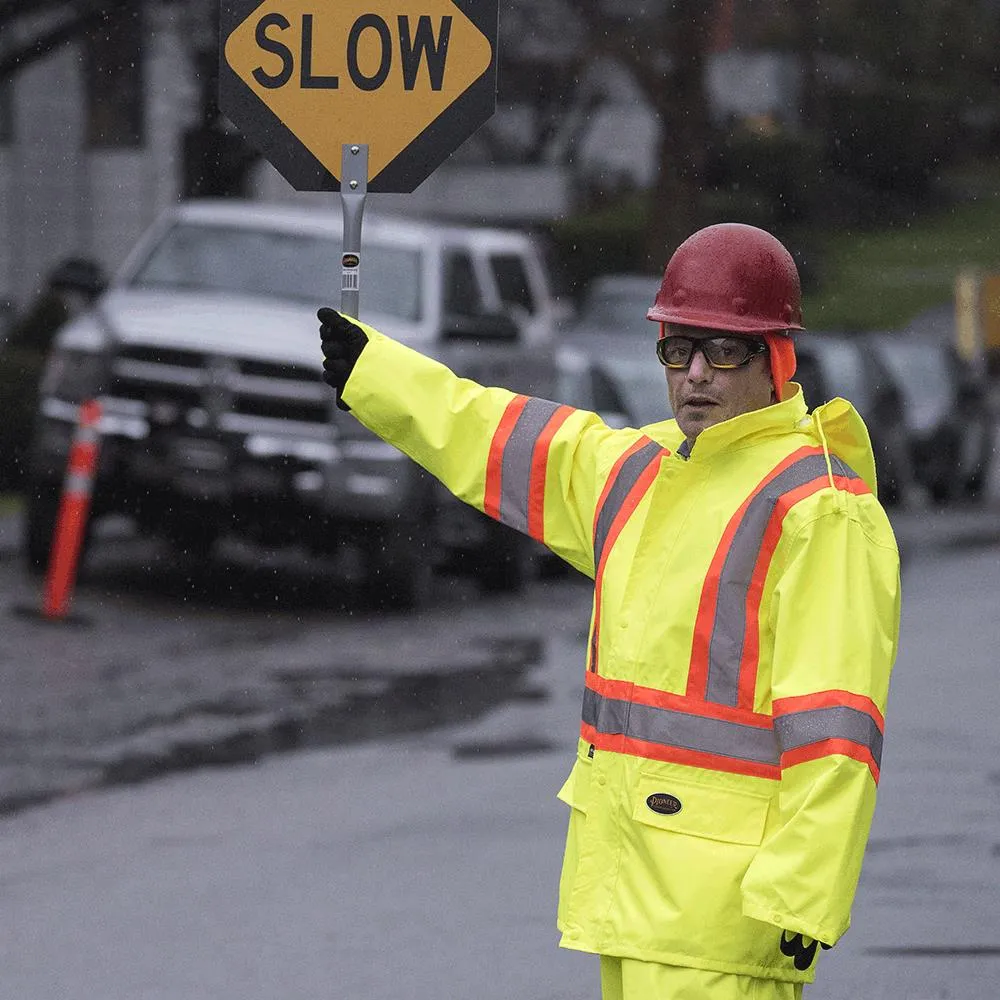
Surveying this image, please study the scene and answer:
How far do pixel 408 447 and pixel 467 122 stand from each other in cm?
73

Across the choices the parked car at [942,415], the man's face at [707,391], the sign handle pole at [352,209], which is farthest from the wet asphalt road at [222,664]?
the parked car at [942,415]

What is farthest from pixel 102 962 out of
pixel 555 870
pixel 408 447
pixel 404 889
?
pixel 408 447

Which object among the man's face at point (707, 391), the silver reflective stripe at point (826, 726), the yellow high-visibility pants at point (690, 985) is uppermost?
the man's face at point (707, 391)

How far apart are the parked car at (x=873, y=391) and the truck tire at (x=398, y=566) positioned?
6694 millimetres

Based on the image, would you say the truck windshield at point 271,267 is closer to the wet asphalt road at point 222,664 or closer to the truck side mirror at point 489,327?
the truck side mirror at point 489,327

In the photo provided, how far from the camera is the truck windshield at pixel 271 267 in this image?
14211 millimetres

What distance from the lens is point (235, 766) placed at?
9.32 m

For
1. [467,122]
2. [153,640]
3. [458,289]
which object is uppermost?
[467,122]

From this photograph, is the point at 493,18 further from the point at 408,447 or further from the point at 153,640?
the point at 153,640

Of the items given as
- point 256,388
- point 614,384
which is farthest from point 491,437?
point 614,384

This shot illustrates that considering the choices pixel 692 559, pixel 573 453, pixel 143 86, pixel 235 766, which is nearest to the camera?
pixel 692 559

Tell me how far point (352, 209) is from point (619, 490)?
0.89 m

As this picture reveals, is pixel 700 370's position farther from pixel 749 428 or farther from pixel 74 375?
pixel 74 375

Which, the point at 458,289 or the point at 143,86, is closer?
the point at 458,289
